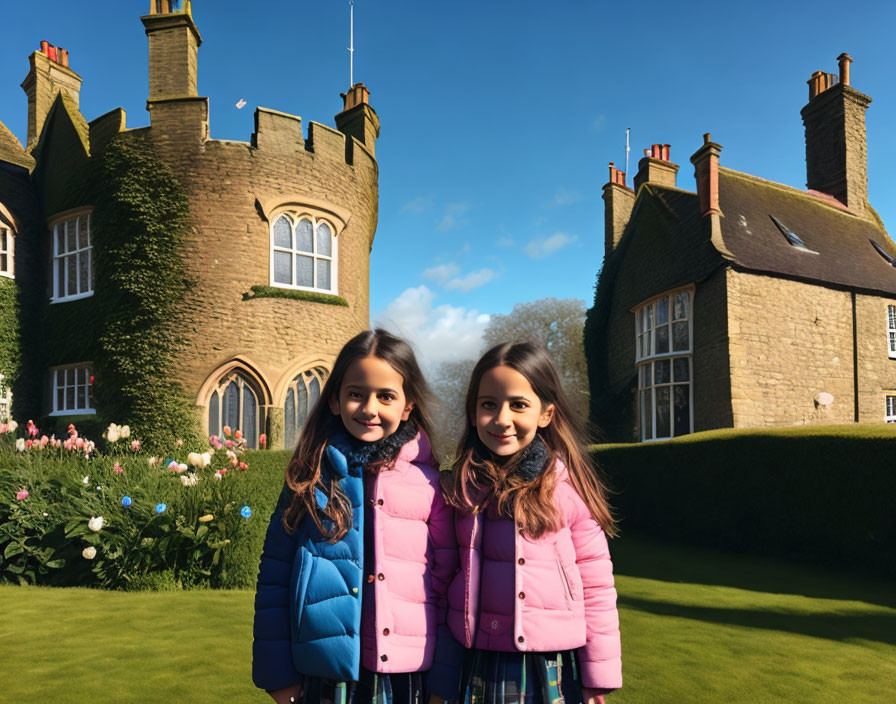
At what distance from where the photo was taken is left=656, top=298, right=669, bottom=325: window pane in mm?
17781

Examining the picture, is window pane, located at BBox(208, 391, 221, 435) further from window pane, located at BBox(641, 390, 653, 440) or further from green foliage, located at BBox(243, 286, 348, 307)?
window pane, located at BBox(641, 390, 653, 440)

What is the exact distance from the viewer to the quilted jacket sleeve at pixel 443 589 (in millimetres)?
2092

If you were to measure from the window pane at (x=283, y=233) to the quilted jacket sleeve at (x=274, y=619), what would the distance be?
44.0ft

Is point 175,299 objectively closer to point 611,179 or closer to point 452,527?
point 452,527

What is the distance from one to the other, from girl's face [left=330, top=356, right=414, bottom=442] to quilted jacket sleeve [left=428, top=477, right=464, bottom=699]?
313 millimetres

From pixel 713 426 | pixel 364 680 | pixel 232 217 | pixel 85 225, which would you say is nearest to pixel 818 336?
pixel 713 426

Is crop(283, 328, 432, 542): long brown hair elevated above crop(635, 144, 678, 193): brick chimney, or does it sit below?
below

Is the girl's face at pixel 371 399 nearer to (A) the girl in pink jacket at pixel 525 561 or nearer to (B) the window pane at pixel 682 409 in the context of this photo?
(A) the girl in pink jacket at pixel 525 561

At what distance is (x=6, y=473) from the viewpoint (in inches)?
288

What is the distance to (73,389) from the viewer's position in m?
15.3

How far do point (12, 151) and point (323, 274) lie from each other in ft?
33.0

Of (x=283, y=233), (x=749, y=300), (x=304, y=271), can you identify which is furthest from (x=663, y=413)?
(x=283, y=233)

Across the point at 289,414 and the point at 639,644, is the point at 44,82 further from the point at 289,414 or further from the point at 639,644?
the point at 639,644

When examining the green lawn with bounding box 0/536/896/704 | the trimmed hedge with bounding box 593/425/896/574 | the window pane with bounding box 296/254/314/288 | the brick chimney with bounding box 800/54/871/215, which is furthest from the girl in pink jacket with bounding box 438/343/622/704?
the brick chimney with bounding box 800/54/871/215
